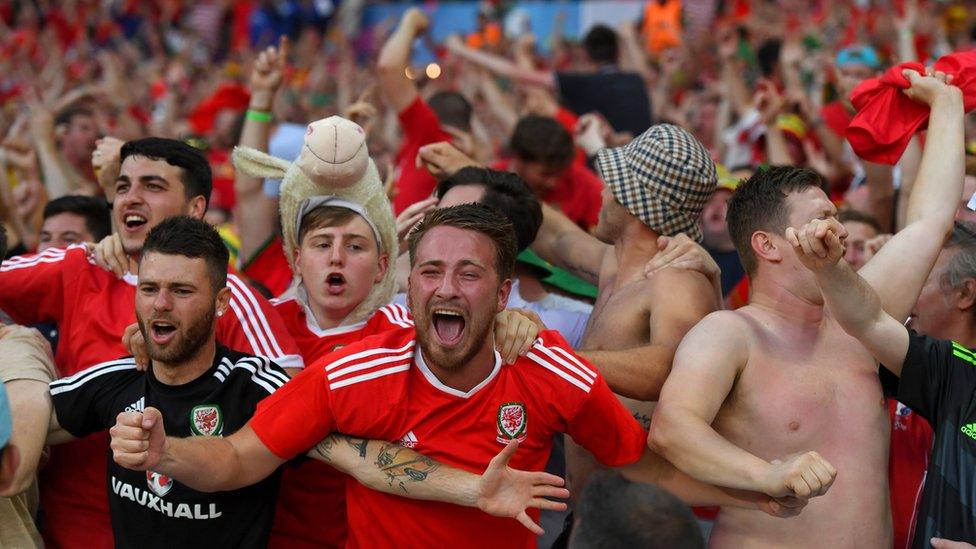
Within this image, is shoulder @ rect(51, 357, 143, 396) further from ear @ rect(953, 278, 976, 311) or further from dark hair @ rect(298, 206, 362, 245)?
ear @ rect(953, 278, 976, 311)

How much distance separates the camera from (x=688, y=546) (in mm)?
2398

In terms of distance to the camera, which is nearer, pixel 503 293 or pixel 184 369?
pixel 503 293

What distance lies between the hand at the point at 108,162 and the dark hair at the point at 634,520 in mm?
3325

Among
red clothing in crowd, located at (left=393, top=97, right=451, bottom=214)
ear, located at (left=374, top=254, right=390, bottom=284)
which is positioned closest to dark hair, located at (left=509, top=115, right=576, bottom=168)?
red clothing in crowd, located at (left=393, top=97, right=451, bottom=214)

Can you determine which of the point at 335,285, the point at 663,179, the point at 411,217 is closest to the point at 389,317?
the point at 335,285

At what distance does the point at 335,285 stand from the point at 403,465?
118 centimetres

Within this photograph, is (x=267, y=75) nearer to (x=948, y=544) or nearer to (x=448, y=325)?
(x=448, y=325)

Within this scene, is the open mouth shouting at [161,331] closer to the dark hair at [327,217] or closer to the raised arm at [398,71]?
the dark hair at [327,217]

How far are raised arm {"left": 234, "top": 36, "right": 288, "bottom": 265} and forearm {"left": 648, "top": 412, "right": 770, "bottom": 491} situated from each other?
3030mm

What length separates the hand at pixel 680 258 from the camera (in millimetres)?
4320

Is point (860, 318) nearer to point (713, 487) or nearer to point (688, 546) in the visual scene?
point (713, 487)

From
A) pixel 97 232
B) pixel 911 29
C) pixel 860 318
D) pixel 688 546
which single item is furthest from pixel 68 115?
pixel 688 546

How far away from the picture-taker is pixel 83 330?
442cm

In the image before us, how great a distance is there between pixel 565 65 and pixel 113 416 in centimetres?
1084
